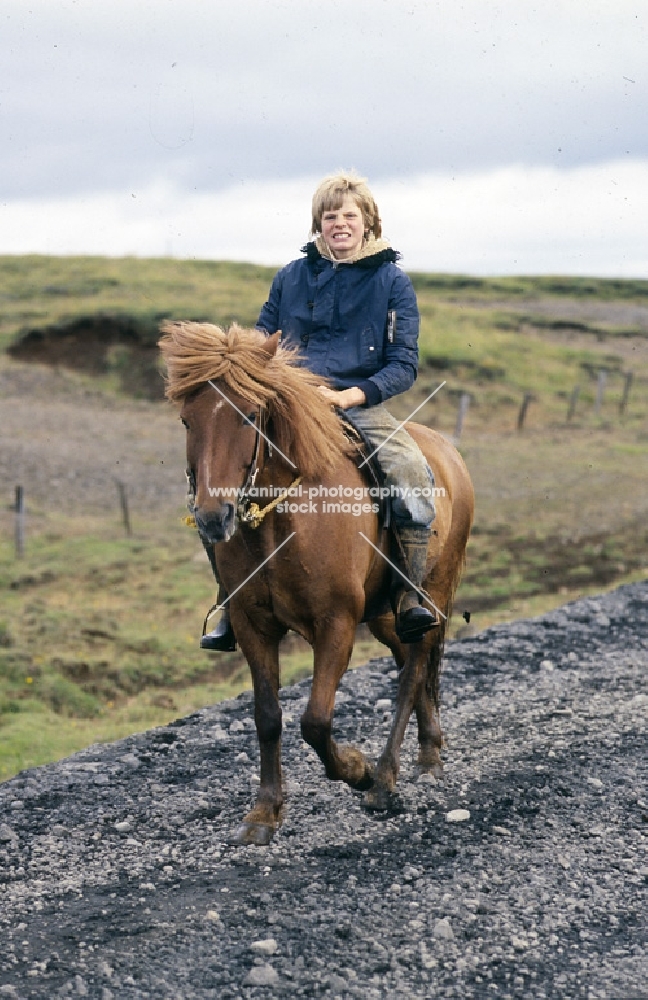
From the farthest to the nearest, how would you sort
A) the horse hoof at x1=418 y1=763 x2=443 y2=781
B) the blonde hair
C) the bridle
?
the horse hoof at x1=418 y1=763 x2=443 y2=781
the blonde hair
the bridle

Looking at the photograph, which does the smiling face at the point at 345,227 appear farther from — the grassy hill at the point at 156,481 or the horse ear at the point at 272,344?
the grassy hill at the point at 156,481

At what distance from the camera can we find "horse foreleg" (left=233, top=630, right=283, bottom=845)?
6.39 m

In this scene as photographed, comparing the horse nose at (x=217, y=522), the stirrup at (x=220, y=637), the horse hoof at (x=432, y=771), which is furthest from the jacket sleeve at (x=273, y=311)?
the horse hoof at (x=432, y=771)

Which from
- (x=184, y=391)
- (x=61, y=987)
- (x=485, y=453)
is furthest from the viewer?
(x=485, y=453)

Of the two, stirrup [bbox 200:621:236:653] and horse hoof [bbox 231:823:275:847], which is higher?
stirrup [bbox 200:621:236:653]

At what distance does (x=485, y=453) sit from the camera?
93.1ft

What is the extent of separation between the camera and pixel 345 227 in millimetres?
6523

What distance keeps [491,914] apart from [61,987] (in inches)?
82.2

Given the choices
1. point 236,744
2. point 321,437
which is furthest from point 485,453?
point 321,437

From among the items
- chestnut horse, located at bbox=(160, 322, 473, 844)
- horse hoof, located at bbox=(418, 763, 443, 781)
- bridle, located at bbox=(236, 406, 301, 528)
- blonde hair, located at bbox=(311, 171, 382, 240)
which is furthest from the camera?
horse hoof, located at bbox=(418, 763, 443, 781)

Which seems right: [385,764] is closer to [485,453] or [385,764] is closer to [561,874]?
[561,874]

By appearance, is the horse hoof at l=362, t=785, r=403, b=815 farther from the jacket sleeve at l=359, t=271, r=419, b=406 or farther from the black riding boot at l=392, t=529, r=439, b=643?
the jacket sleeve at l=359, t=271, r=419, b=406

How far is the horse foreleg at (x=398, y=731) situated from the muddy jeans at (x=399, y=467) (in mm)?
1169

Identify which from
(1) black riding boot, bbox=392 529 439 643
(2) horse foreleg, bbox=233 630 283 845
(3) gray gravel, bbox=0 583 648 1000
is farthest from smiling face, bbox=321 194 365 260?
(3) gray gravel, bbox=0 583 648 1000
